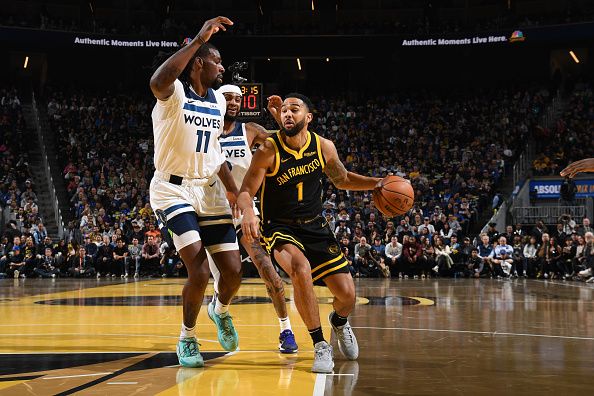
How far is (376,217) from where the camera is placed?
22281 millimetres

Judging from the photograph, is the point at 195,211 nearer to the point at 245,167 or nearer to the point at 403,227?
the point at 245,167

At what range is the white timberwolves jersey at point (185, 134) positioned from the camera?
5797 millimetres

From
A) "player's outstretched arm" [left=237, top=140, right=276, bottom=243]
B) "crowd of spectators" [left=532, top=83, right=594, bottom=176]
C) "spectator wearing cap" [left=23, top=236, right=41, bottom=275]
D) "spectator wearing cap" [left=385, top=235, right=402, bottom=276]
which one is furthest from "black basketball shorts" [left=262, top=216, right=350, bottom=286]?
"crowd of spectators" [left=532, top=83, right=594, bottom=176]

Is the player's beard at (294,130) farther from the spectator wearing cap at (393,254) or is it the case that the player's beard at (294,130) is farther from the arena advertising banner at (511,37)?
the arena advertising banner at (511,37)

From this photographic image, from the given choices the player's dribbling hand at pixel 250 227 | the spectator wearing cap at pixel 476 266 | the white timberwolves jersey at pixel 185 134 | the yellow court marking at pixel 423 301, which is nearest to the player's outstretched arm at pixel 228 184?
the white timberwolves jersey at pixel 185 134

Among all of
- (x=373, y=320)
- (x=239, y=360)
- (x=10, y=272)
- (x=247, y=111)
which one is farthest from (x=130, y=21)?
(x=239, y=360)

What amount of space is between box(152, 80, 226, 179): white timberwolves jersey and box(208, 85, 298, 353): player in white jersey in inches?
22.5

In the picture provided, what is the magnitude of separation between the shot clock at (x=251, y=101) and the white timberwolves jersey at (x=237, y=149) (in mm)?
9105

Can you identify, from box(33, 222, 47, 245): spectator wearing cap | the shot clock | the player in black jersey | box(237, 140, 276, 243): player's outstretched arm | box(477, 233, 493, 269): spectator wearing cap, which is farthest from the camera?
box(33, 222, 47, 245): spectator wearing cap

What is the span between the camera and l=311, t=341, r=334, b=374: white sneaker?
5277 millimetres

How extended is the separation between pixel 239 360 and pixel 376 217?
Answer: 1666 centimetres

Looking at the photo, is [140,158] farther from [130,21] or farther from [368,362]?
[368,362]

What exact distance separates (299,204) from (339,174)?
480 mm

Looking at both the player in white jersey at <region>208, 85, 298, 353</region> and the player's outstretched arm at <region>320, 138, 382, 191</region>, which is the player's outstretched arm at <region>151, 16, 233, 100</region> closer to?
the player in white jersey at <region>208, 85, 298, 353</region>
